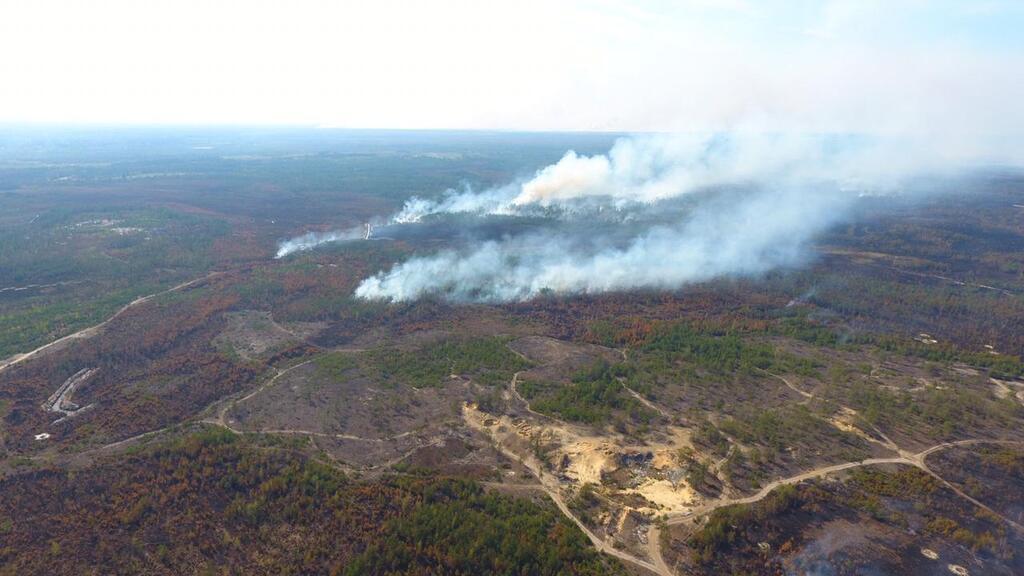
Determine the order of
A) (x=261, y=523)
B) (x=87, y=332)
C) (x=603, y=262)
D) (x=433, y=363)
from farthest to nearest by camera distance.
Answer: (x=603, y=262) < (x=87, y=332) < (x=433, y=363) < (x=261, y=523)

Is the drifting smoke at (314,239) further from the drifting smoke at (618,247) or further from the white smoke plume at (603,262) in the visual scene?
the white smoke plume at (603,262)

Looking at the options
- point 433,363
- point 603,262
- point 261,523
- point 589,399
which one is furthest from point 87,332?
point 603,262

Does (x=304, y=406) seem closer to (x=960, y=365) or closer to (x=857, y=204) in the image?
(x=960, y=365)

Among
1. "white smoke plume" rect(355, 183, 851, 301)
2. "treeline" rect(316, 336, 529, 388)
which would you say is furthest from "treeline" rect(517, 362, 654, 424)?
"white smoke plume" rect(355, 183, 851, 301)

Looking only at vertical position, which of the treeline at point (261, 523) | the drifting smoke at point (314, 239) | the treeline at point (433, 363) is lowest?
the treeline at point (261, 523)

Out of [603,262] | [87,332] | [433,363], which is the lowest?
[433,363]

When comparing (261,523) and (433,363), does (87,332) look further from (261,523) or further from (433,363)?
(261,523)

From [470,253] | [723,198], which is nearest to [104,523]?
[470,253]

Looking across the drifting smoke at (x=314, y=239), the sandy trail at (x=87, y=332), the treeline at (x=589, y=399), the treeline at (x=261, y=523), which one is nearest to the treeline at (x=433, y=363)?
the treeline at (x=589, y=399)
